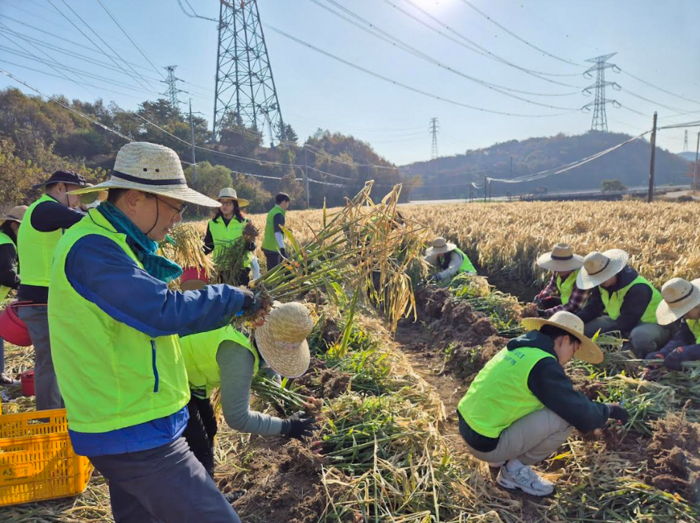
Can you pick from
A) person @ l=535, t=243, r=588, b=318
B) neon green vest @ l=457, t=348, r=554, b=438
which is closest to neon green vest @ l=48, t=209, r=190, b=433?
neon green vest @ l=457, t=348, r=554, b=438

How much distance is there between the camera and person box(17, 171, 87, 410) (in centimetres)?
302

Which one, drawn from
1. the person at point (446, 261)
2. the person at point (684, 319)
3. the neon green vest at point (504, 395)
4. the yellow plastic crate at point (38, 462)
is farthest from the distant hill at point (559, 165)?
the yellow plastic crate at point (38, 462)

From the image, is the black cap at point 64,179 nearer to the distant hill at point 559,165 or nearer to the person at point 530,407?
the person at point 530,407

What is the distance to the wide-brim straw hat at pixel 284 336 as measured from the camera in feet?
6.82

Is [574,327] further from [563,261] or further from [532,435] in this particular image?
[563,261]

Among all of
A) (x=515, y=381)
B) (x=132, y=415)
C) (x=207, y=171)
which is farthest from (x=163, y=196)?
(x=207, y=171)

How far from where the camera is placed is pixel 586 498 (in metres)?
2.63

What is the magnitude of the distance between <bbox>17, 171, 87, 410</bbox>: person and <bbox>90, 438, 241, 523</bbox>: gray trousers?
2.11 metres

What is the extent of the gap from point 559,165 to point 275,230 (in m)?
98.2

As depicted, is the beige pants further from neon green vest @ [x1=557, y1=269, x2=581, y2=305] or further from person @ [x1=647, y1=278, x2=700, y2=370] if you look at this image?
neon green vest @ [x1=557, y1=269, x2=581, y2=305]

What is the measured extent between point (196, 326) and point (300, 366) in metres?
0.89

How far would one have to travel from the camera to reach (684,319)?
12.6 feet

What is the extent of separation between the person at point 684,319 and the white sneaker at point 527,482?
5.60 feet

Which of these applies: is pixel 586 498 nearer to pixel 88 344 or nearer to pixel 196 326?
pixel 196 326
